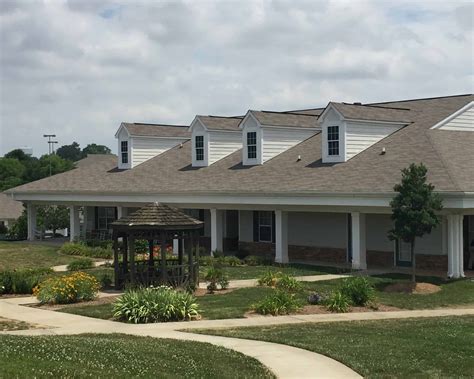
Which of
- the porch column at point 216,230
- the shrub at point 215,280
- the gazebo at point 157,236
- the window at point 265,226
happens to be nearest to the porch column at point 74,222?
the porch column at point 216,230

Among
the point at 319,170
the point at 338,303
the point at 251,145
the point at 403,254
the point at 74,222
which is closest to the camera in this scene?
the point at 338,303

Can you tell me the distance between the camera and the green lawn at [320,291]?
19547mm

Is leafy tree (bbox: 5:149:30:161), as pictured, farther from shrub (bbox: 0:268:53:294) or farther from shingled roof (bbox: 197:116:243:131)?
shrub (bbox: 0:268:53:294)

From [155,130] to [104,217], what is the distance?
6.28 metres

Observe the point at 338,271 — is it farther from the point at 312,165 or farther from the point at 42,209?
the point at 42,209

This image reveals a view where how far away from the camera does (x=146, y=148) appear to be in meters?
44.1

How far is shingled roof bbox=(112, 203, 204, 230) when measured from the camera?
23.3 meters

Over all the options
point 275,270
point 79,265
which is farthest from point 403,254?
point 79,265

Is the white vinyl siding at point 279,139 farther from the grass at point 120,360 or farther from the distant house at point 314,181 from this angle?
the grass at point 120,360

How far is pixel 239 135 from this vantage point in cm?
4009

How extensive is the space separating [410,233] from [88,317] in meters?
10.2

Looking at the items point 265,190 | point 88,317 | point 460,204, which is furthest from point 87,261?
point 460,204

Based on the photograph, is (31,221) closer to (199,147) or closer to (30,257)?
(30,257)

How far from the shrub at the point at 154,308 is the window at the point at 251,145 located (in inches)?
709
